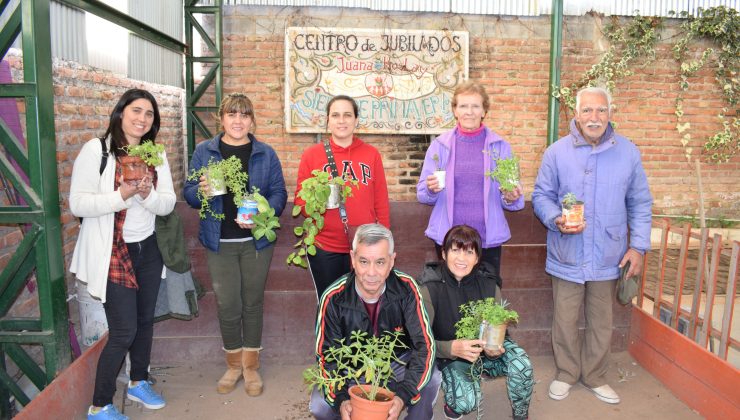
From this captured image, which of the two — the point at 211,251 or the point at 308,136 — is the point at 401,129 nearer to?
the point at 308,136

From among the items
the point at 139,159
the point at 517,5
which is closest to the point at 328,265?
the point at 139,159

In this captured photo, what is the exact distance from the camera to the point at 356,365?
2.74m

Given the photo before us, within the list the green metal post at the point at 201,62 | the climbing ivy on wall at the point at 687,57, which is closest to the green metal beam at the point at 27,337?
the green metal post at the point at 201,62

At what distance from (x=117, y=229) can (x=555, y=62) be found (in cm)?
618

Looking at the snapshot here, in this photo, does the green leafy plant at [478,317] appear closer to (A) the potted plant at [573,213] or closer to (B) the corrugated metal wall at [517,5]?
(A) the potted plant at [573,213]

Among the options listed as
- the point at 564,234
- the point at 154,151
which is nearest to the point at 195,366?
the point at 154,151

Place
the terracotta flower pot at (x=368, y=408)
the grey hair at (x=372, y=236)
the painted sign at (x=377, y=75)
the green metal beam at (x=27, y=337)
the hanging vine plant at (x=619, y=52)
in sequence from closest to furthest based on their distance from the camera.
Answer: the terracotta flower pot at (x=368, y=408)
the grey hair at (x=372, y=236)
the green metal beam at (x=27, y=337)
the painted sign at (x=377, y=75)
the hanging vine plant at (x=619, y=52)

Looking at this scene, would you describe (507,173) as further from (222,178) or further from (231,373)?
(231,373)

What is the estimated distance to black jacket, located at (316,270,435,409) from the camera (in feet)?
9.29

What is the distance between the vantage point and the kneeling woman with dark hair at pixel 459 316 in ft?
10.5

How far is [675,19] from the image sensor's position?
7.97m

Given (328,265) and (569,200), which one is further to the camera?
(328,265)

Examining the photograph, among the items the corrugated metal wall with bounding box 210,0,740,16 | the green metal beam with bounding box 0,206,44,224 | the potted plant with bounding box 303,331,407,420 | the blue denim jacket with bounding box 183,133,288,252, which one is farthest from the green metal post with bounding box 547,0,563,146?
the green metal beam with bounding box 0,206,44,224

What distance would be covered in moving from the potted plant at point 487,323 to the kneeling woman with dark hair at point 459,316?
0.18 m
